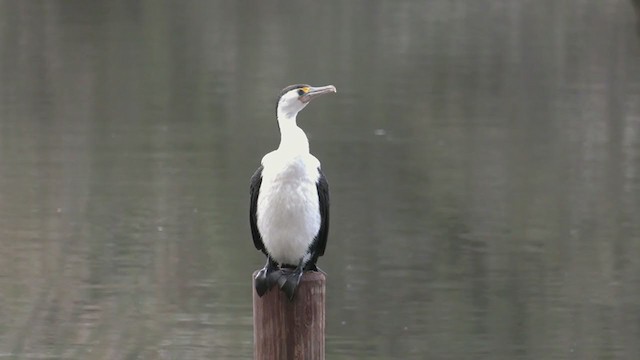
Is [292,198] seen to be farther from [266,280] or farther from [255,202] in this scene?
[266,280]

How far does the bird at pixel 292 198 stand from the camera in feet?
16.7

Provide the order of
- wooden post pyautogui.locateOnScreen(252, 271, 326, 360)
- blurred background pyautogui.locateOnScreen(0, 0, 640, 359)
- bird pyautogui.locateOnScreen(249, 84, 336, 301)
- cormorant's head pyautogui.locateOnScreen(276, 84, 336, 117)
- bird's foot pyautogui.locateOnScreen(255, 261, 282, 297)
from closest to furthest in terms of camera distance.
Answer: wooden post pyautogui.locateOnScreen(252, 271, 326, 360), bird's foot pyautogui.locateOnScreen(255, 261, 282, 297), bird pyautogui.locateOnScreen(249, 84, 336, 301), cormorant's head pyautogui.locateOnScreen(276, 84, 336, 117), blurred background pyautogui.locateOnScreen(0, 0, 640, 359)

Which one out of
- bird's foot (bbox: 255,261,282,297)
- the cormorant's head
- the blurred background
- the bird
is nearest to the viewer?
bird's foot (bbox: 255,261,282,297)

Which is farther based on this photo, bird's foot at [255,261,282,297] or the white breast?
the white breast

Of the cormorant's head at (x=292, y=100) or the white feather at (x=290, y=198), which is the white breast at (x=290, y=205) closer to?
the white feather at (x=290, y=198)

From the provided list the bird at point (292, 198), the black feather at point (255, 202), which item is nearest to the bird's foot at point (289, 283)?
the bird at point (292, 198)

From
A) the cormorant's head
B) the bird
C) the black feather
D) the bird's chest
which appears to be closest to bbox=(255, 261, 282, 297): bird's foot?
the bird

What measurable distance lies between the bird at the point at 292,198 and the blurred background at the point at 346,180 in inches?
132

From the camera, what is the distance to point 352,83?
1798cm

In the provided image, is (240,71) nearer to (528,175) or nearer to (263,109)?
(263,109)

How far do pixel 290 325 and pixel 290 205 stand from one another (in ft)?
3.30

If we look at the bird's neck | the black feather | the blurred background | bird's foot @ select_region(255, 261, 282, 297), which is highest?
the bird's neck

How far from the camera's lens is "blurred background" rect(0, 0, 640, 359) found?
357 inches

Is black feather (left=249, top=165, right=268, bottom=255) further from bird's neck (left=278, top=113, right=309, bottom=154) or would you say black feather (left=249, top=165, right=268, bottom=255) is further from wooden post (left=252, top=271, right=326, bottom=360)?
wooden post (left=252, top=271, right=326, bottom=360)
